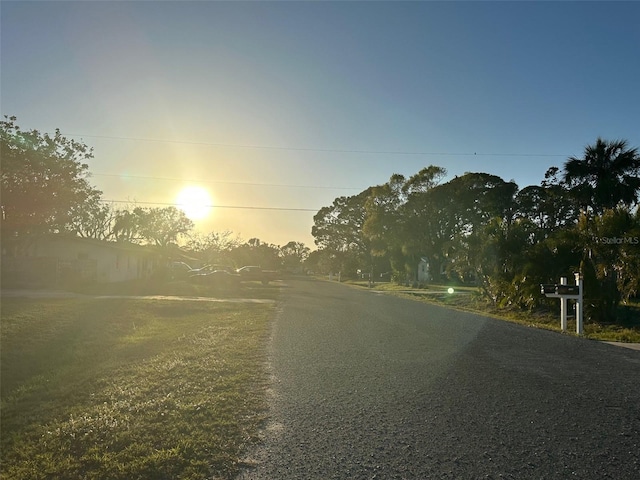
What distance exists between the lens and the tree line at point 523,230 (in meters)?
16.6

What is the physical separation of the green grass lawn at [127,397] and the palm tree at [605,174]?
20.2 meters

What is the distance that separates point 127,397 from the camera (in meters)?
6.85

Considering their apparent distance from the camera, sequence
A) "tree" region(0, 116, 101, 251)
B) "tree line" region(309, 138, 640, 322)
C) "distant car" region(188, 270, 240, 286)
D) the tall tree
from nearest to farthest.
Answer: "tree line" region(309, 138, 640, 322), "tree" region(0, 116, 101, 251), "distant car" region(188, 270, 240, 286), the tall tree

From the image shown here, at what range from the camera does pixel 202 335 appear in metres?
12.5

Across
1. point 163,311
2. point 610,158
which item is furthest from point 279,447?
point 610,158

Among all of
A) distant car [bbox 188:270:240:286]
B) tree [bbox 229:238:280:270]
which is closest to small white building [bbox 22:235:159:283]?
distant car [bbox 188:270:240:286]

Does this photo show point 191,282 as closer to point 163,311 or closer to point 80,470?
point 163,311

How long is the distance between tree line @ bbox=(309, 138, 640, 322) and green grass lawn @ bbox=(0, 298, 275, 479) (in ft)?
35.1

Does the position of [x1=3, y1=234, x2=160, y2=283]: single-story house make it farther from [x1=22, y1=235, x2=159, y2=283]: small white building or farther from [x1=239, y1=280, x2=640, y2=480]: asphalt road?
[x1=239, y1=280, x2=640, y2=480]: asphalt road

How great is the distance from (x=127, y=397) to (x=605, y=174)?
88.6ft

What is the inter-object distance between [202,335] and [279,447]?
796cm

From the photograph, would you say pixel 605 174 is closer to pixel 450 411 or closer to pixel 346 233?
pixel 450 411

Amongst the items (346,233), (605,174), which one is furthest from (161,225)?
(605,174)

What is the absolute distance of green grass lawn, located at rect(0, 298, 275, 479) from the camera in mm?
4645
